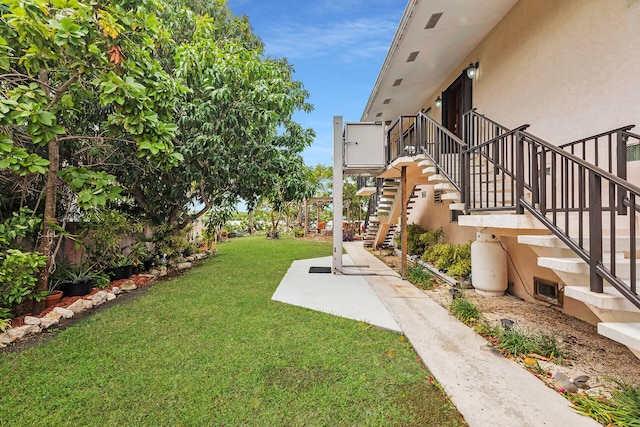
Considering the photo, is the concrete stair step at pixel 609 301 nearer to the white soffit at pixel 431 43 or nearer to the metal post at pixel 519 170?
the metal post at pixel 519 170

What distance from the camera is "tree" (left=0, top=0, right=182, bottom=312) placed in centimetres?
313

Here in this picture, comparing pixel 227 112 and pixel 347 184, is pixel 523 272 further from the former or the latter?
pixel 347 184

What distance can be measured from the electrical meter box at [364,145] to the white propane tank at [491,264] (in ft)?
9.85

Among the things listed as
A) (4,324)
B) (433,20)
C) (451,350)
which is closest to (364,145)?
(433,20)

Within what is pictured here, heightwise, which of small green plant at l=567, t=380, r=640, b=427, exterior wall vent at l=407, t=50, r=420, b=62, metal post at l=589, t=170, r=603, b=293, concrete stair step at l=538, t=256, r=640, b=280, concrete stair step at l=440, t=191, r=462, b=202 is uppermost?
exterior wall vent at l=407, t=50, r=420, b=62

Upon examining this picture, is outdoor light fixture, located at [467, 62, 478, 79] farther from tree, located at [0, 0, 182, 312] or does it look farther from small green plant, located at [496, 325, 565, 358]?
tree, located at [0, 0, 182, 312]

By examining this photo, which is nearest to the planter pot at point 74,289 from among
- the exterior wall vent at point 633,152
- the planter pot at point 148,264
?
the planter pot at point 148,264

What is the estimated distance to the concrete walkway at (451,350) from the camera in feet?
6.91

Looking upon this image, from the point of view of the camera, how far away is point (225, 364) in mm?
2814

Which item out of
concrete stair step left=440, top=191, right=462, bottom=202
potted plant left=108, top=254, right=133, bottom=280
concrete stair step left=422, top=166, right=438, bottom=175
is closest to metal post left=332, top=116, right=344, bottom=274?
concrete stair step left=422, top=166, right=438, bottom=175

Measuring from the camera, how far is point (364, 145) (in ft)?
24.0

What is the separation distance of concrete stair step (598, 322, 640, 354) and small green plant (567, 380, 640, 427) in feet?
1.13

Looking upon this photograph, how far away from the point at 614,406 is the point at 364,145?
608cm

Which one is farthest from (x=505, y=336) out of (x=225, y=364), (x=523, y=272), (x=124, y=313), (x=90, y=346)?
(x=124, y=313)
